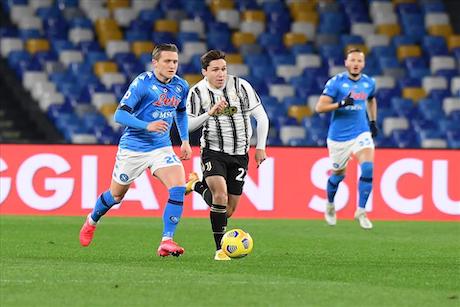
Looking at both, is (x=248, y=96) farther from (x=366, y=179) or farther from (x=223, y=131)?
(x=366, y=179)

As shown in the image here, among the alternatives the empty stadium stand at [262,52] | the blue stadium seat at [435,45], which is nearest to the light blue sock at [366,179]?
the empty stadium stand at [262,52]

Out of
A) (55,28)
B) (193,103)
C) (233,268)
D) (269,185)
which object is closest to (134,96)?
(193,103)

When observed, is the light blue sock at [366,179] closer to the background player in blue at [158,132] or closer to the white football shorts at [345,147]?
the white football shorts at [345,147]

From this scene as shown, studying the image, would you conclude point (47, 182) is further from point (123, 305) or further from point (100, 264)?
point (123, 305)

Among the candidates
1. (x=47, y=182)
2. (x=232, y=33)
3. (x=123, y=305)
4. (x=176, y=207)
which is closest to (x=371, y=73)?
(x=232, y=33)

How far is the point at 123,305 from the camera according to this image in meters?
8.08

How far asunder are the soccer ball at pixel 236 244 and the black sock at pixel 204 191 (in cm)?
90

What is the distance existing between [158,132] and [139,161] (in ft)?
1.92

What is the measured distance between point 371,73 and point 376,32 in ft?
3.80

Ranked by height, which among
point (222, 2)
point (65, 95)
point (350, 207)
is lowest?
point (350, 207)

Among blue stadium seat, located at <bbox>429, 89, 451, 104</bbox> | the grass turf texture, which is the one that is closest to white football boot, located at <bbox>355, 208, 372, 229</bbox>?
the grass turf texture

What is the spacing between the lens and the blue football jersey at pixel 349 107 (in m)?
16.2

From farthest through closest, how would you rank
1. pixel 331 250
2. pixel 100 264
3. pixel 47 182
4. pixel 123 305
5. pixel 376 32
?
pixel 376 32 < pixel 47 182 < pixel 331 250 < pixel 100 264 < pixel 123 305

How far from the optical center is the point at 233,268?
34.7 feet
